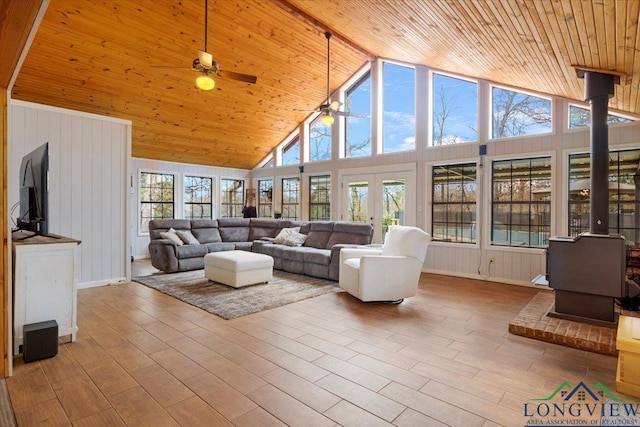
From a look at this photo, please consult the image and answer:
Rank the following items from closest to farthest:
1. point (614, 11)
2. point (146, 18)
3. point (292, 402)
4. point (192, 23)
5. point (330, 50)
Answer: point (292, 402), point (614, 11), point (146, 18), point (192, 23), point (330, 50)

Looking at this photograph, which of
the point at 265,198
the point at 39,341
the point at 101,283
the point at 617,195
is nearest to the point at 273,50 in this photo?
the point at 265,198

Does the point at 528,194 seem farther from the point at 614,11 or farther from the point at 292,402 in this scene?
the point at 292,402

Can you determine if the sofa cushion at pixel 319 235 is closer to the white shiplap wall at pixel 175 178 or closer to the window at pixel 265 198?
the window at pixel 265 198

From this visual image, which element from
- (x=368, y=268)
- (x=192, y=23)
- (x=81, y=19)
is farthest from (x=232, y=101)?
(x=368, y=268)

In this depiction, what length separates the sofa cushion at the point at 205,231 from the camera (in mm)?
6660

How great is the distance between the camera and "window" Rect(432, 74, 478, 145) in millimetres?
5734

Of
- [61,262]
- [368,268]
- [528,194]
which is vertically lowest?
[368,268]

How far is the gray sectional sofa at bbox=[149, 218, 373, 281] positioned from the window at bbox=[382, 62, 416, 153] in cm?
214

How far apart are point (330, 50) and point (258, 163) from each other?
166 inches

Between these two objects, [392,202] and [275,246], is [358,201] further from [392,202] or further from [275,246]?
[275,246]

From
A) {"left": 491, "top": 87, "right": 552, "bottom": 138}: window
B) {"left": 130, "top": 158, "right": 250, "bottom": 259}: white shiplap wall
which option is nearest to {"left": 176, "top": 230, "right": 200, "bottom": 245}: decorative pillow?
{"left": 130, "top": 158, "right": 250, "bottom": 259}: white shiplap wall

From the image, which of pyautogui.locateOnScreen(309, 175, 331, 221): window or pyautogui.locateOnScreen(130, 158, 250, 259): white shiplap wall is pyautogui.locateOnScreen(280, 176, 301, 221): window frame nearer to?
pyautogui.locateOnScreen(309, 175, 331, 221): window

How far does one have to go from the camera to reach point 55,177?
4418mm

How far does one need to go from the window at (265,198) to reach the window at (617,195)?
22.7 feet
